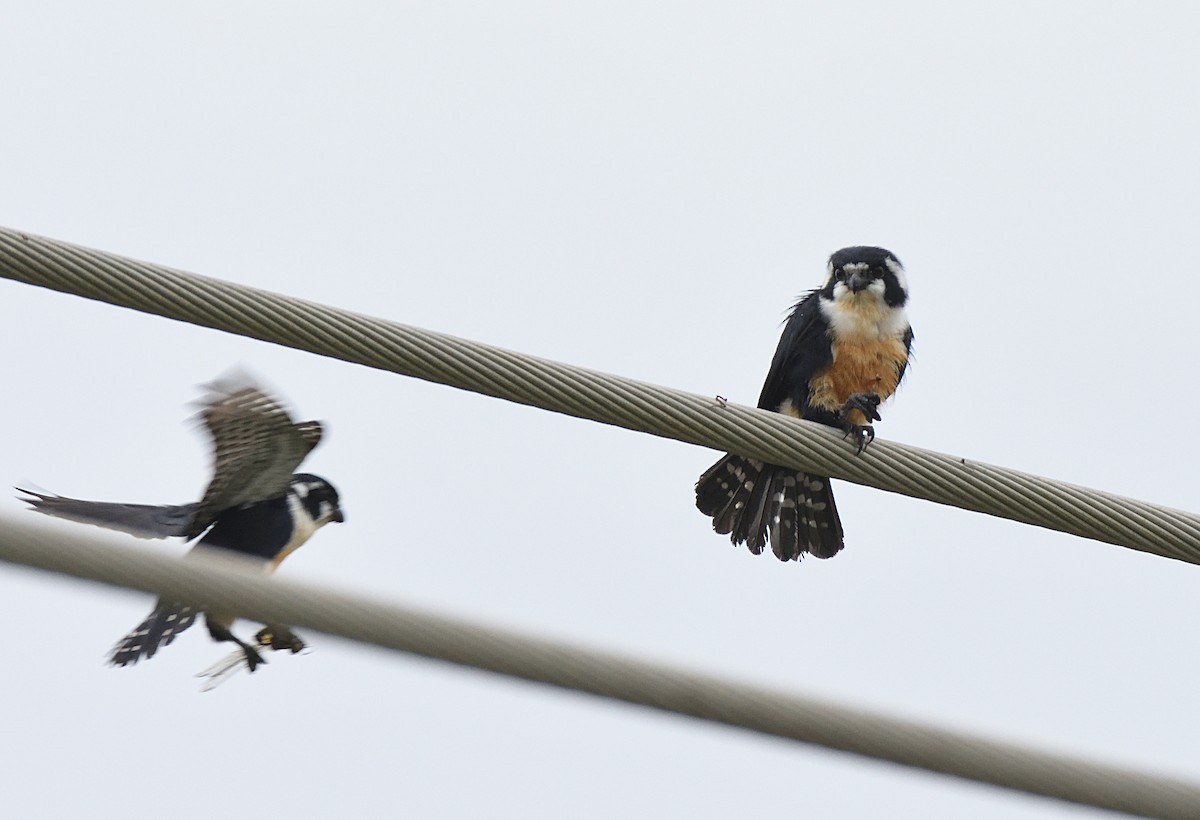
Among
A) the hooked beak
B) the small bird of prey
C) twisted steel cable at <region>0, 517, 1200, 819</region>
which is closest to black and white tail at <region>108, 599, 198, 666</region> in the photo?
the small bird of prey

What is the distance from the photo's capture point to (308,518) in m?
4.93

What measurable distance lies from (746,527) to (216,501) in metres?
1.90

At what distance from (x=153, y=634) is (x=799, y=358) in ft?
7.62

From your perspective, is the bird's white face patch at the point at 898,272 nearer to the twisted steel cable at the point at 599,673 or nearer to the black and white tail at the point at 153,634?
the black and white tail at the point at 153,634

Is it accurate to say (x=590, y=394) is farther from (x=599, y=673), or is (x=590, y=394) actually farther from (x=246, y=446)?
(x=246, y=446)

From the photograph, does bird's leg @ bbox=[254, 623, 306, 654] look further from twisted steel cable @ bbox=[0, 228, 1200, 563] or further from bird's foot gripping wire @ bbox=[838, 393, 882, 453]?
bird's foot gripping wire @ bbox=[838, 393, 882, 453]

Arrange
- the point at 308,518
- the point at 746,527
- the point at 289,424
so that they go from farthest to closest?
the point at 746,527
the point at 308,518
the point at 289,424

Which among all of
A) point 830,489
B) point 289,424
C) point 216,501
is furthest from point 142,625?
point 830,489

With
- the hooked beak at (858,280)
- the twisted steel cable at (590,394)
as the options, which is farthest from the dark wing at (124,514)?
the hooked beak at (858,280)

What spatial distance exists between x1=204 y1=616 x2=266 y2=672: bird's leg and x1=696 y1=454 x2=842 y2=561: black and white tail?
5.53 ft

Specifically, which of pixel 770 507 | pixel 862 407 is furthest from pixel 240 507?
pixel 862 407

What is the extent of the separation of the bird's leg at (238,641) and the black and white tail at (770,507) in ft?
5.53

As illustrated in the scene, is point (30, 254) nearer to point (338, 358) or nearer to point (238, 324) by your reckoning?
point (238, 324)

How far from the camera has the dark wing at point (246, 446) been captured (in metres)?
4.16
